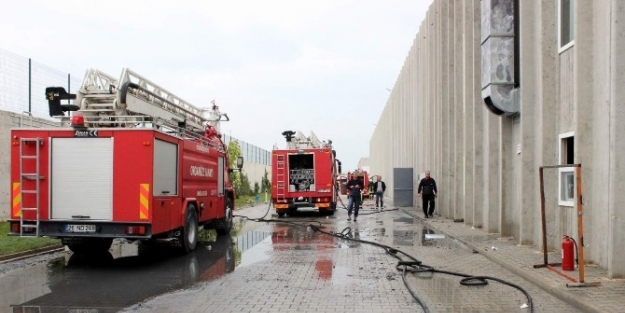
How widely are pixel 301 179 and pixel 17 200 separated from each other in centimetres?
1514

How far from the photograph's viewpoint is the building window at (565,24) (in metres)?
10.9

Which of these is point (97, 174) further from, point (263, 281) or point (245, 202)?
point (245, 202)

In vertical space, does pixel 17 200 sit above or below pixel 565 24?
below

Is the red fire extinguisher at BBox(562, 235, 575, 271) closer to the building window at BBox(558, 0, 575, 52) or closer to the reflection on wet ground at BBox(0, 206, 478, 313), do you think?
the reflection on wet ground at BBox(0, 206, 478, 313)

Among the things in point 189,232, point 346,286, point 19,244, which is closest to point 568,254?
point 346,286

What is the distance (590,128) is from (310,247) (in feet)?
22.3

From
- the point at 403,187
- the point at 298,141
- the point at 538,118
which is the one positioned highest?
the point at 298,141

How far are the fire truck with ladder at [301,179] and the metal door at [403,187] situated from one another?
7168mm

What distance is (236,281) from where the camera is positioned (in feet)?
30.2

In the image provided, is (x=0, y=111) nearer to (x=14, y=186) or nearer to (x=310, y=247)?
(x=14, y=186)

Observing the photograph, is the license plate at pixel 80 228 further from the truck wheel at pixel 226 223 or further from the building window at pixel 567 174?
the building window at pixel 567 174

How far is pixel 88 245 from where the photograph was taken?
12438 millimetres

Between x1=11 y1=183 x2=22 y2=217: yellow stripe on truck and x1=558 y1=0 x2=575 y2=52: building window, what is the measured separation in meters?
10.5

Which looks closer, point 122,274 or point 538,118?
point 122,274
